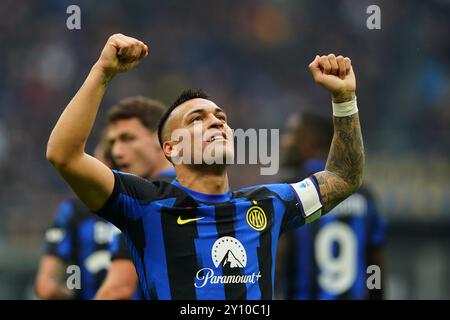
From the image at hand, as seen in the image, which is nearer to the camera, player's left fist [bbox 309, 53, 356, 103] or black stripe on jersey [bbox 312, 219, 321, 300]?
player's left fist [bbox 309, 53, 356, 103]

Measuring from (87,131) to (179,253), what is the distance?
62 centimetres

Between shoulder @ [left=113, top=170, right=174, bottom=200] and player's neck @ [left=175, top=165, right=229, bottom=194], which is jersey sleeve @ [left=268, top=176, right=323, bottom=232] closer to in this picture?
player's neck @ [left=175, top=165, right=229, bottom=194]

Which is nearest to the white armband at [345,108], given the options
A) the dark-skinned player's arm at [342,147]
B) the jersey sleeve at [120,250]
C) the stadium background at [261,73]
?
the dark-skinned player's arm at [342,147]

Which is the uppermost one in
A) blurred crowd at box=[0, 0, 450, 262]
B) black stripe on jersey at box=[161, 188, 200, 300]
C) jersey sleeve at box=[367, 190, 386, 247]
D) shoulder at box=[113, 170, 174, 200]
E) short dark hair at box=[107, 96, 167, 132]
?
blurred crowd at box=[0, 0, 450, 262]

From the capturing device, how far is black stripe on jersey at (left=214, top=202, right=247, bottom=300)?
342cm

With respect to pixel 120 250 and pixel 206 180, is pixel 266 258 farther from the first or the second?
pixel 120 250

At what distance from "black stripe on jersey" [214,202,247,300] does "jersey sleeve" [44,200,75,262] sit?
8.98 feet

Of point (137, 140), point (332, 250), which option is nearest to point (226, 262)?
point (137, 140)

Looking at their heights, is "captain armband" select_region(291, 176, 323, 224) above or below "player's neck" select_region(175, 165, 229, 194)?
below

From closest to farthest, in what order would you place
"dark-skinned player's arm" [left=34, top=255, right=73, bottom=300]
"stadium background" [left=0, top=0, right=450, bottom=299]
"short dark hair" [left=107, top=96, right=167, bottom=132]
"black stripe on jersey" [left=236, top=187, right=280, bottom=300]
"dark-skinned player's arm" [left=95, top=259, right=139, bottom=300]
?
"black stripe on jersey" [left=236, top=187, right=280, bottom=300] < "dark-skinned player's arm" [left=95, top=259, right=139, bottom=300] < "short dark hair" [left=107, top=96, right=167, bottom=132] < "dark-skinned player's arm" [left=34, top=255, right=73, bottom=300] < "stadium background" [left=0, top=0, right=450, bottom=299]

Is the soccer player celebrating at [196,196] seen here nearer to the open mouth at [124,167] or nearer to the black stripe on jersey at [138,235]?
the black stripe on jersey at [138,235]

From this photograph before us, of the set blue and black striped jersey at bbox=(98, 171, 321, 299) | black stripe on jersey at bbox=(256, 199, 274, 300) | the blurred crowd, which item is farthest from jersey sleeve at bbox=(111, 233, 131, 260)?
the blurred crowd

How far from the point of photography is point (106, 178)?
336 cm

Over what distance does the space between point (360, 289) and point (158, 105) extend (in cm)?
212
